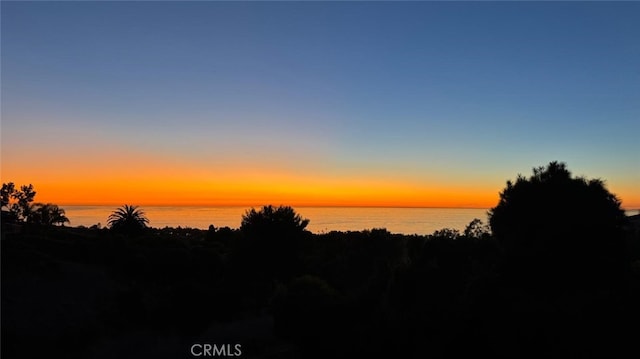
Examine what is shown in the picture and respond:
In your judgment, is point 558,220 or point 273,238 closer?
point 558,220

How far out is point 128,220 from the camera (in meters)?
51.3

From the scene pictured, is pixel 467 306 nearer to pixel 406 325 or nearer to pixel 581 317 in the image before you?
pixel 406 325

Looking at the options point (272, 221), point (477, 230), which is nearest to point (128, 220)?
point (272, 221)

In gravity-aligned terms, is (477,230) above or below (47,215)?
below

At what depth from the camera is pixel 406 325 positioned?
18.4m

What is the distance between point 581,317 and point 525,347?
2.77m

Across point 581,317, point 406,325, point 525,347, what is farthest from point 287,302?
point 581,317

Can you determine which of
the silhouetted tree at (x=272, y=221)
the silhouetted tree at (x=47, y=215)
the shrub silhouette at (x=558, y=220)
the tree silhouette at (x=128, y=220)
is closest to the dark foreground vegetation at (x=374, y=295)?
the shrub silhouette at (x=558, y=220)

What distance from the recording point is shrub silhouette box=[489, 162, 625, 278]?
2367 centimetres

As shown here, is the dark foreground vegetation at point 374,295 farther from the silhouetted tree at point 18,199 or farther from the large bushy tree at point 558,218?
the silhouetted tree at point 18,199
